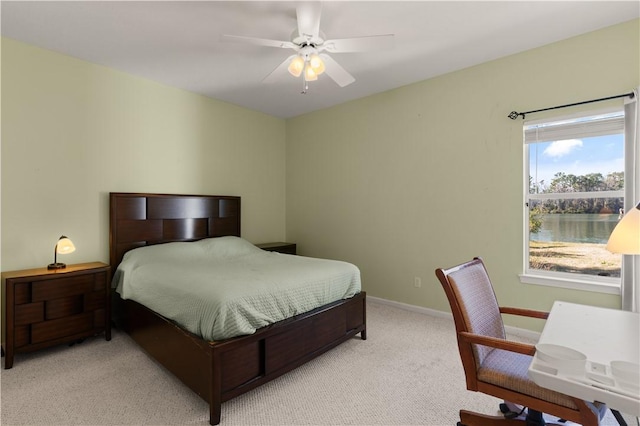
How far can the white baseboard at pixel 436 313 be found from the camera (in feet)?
9.50

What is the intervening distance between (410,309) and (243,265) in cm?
202

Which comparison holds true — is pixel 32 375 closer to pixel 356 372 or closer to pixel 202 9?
pixel 356 372

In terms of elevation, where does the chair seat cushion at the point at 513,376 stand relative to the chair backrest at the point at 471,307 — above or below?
below

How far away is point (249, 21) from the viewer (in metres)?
2.41

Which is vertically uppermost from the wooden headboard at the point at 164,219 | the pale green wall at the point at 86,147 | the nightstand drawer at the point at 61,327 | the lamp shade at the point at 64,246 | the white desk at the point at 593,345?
the pale green wall at the point at 86,147

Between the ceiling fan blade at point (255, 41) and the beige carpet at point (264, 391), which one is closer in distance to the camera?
the beige carpet at point (264, 391)

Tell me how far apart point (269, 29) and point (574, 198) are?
297cm

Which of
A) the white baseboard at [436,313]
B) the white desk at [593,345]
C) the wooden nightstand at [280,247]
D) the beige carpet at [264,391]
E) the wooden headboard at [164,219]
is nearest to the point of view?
the white desk at [593,345]

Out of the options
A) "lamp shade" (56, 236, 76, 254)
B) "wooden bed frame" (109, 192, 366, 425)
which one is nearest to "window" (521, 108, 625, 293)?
"wooden bed frame" (109, 192, 366, 425)

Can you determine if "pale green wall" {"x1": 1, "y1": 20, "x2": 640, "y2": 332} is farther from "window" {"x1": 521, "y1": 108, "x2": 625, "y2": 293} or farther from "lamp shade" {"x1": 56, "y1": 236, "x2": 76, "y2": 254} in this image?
"lamp shade" {"x1": 56, "y1": 236, "x2": 76, "y2": 254}

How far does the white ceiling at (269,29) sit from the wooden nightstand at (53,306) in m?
1.95

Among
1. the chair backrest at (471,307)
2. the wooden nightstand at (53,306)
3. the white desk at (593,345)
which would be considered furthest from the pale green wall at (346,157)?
the white desk at (593,345)

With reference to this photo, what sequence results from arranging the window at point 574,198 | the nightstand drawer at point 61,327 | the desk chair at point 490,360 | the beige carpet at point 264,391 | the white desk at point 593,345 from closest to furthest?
the white desk at point 593,345
the desk chair at point 490,360
the beige carpet at point 264,391
the nightstand drawer at point 61,327
the window at point 574,198

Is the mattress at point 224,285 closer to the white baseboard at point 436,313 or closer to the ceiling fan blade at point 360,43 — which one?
the white baseboard at point 436,313
